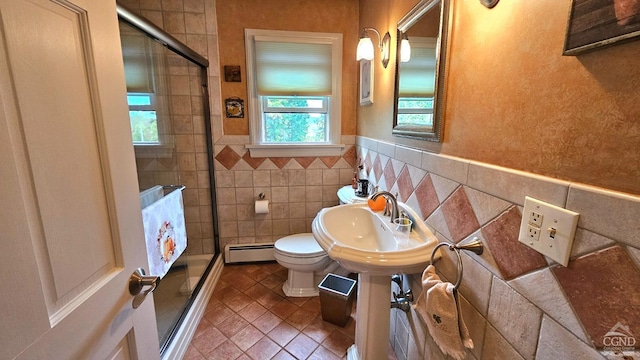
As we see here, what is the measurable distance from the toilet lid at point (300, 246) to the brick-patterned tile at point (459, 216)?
1227 millimetres

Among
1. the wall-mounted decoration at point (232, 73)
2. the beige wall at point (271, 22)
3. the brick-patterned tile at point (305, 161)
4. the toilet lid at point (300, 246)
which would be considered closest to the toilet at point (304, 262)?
the toilet lid at point (300, 246)

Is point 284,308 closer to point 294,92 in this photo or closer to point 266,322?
point 266,322

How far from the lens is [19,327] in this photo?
17.8 inches

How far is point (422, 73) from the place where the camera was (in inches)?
50.3

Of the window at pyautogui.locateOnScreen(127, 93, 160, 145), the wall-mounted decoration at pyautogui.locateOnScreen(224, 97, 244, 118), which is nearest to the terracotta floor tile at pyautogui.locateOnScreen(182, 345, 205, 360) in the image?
the window at pyautogui.locateOnScreen(127, 93, 160, 145)

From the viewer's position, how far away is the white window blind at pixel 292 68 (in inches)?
91.8

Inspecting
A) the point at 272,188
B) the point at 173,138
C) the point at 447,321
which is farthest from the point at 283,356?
the point at 173,138

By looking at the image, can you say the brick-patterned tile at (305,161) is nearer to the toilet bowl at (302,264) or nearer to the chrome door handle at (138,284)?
the toilet bowl at (302,264)

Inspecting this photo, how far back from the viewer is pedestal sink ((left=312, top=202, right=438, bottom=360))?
1059 mm

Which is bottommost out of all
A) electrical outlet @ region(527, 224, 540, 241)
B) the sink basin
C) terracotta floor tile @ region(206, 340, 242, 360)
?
terracotta floor tile @ region(206, 340, 242, 360)

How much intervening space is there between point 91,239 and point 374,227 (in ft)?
4.05

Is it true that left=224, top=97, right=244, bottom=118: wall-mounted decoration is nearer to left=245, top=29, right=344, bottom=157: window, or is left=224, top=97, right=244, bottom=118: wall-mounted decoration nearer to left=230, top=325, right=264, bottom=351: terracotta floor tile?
left=245, top=29, right=344, bottom=157: window

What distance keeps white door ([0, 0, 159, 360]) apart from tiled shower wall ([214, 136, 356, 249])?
1.72m

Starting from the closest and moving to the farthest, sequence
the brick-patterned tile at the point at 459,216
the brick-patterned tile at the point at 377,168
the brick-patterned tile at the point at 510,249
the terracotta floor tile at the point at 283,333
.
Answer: the brick-patterned tile at the point at 510,249, the brick-patterned tile at the point at 459,216, the terracotta floor tile at the point at 283,333, the brick-patterned tile at the point at 377,168
